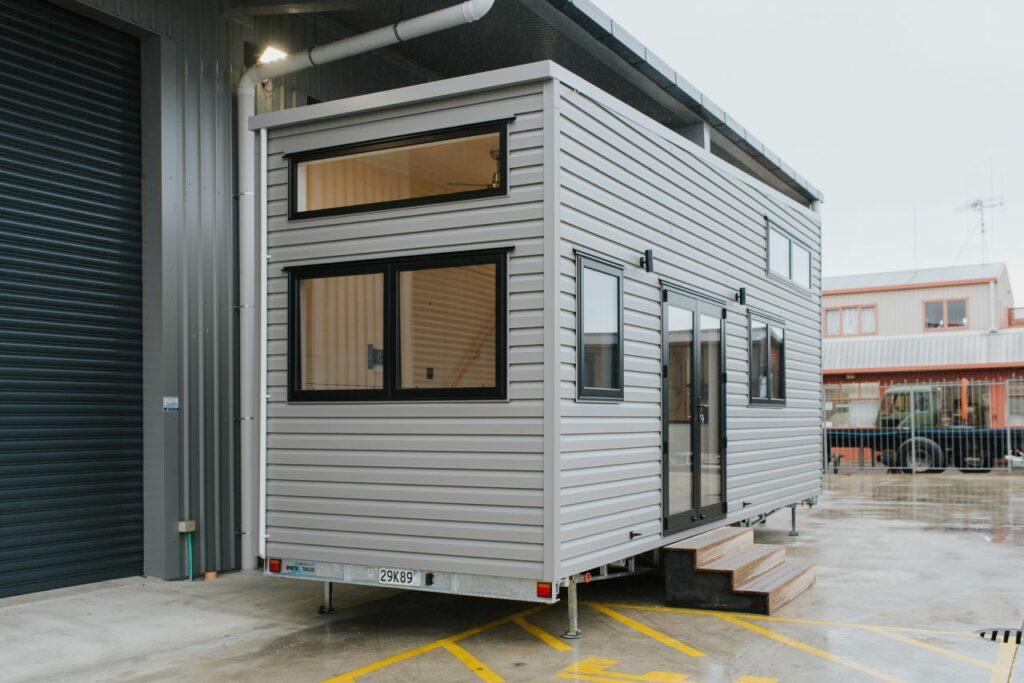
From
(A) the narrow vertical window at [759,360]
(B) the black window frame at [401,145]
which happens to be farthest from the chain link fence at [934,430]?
(B) the black window frame at [401,145]

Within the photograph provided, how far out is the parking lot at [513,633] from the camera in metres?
5.29

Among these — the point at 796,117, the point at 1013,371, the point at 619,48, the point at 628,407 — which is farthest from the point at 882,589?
the point at 796,117

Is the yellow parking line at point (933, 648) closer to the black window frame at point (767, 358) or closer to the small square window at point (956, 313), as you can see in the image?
the black window frame at point (767, 358)

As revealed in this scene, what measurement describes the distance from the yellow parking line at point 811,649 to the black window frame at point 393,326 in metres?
2.38

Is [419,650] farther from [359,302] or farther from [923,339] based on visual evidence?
[923,339]

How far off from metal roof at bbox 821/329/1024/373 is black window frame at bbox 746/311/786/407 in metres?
14.4

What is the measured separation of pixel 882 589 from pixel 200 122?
704 cm

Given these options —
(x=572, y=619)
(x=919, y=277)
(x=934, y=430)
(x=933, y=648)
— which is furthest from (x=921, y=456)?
(x=572, y=619)

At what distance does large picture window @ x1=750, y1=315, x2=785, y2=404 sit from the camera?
935cm

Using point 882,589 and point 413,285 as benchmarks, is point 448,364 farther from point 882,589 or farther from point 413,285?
point 882,589

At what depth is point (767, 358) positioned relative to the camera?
9797mm

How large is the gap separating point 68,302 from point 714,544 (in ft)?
18.2

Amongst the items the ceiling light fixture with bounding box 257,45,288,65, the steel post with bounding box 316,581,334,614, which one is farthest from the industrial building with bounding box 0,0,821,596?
the steel post with bounding box 316,581,334,614

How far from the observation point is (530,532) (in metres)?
5.63
